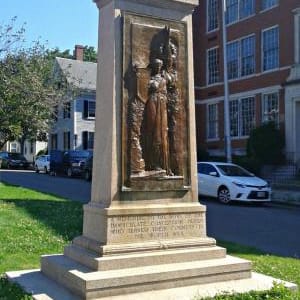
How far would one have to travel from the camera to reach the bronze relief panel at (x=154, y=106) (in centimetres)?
648

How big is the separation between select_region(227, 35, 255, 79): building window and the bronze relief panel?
27869 mm

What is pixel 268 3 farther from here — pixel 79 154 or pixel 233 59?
pixel 79 154

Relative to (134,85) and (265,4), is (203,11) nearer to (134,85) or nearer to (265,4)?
(265,4)

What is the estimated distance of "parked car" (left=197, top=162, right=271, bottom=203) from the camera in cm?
2016

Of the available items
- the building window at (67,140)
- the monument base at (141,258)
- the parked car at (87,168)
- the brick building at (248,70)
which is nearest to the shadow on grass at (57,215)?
the monument base at (141,258)

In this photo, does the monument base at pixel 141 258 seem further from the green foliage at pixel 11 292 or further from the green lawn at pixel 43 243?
the green lawn at pixel 43 243

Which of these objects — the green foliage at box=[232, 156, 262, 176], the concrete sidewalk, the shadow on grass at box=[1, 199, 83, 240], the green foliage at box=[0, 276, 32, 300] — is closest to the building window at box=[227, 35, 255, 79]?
the green foliage at box=[232, 156, 262, 176]

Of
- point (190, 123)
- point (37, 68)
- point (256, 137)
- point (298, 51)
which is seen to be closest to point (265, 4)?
point (298, 51)

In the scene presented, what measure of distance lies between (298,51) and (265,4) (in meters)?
4.76

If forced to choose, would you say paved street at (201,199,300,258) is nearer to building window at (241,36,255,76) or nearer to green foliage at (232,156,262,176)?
green foliage at (232,156,262,176)

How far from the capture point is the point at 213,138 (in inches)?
1470

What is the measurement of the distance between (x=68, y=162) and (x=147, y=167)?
32388 mm

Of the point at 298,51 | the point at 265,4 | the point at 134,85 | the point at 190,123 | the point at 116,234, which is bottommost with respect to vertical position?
the point at 116,234

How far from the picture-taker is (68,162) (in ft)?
126
